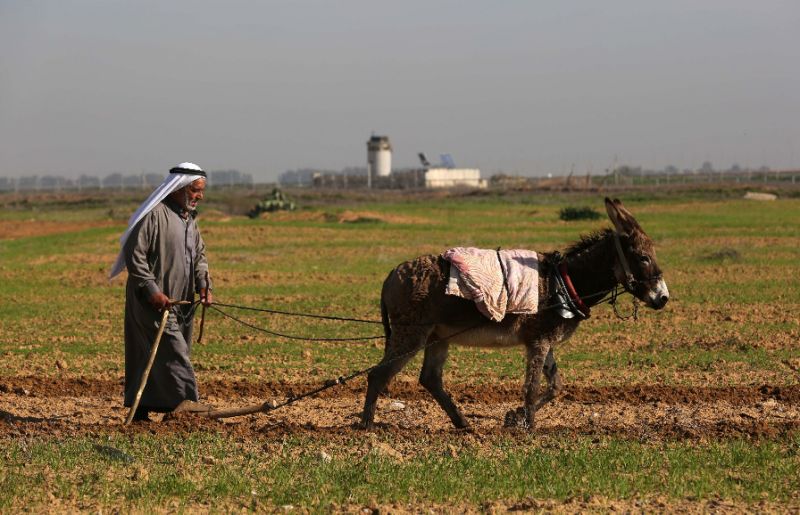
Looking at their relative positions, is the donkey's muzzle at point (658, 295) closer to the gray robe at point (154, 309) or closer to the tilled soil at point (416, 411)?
the tilled soil at point (416, 411)

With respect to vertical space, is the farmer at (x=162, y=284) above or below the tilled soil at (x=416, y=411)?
above

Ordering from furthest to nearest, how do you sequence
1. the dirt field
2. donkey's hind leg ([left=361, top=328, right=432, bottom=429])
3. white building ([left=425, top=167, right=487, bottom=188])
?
white building ([left=425, top=167, right=487, bottom=188]) → donkey's hind leg ([left=361, top=328, right=432, bottom=429]) → the dirt field

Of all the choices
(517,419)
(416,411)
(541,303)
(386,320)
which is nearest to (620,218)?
(541,303)

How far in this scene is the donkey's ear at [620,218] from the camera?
9.84m

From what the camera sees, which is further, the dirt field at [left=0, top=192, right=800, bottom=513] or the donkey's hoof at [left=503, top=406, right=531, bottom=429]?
the donkey's hoof at [left=503, top=406, right=531, bottom=429]

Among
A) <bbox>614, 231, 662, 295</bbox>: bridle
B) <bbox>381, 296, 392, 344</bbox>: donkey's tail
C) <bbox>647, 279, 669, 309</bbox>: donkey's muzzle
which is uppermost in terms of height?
<bbox>614, 231, 662, 295</bbox>: bridle

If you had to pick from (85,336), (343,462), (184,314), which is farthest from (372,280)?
(343,462)

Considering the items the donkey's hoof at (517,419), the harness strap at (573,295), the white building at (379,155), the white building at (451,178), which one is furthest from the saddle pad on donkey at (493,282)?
the white building at (379,155)

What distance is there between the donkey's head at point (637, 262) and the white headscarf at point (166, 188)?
3754 mm

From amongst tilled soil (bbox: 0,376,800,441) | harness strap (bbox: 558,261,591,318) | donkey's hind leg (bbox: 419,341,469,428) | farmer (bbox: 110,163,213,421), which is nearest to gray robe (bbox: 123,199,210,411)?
farmer (bbox: 110,163,213,421)

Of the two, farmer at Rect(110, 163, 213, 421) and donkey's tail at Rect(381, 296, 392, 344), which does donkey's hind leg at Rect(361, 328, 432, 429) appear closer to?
donkey's tail at Rect(381, 296, 392, 344)

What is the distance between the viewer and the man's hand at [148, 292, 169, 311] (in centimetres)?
966

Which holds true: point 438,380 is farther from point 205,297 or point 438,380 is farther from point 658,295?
point 205,297

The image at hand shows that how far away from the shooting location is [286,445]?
920 centimetres
